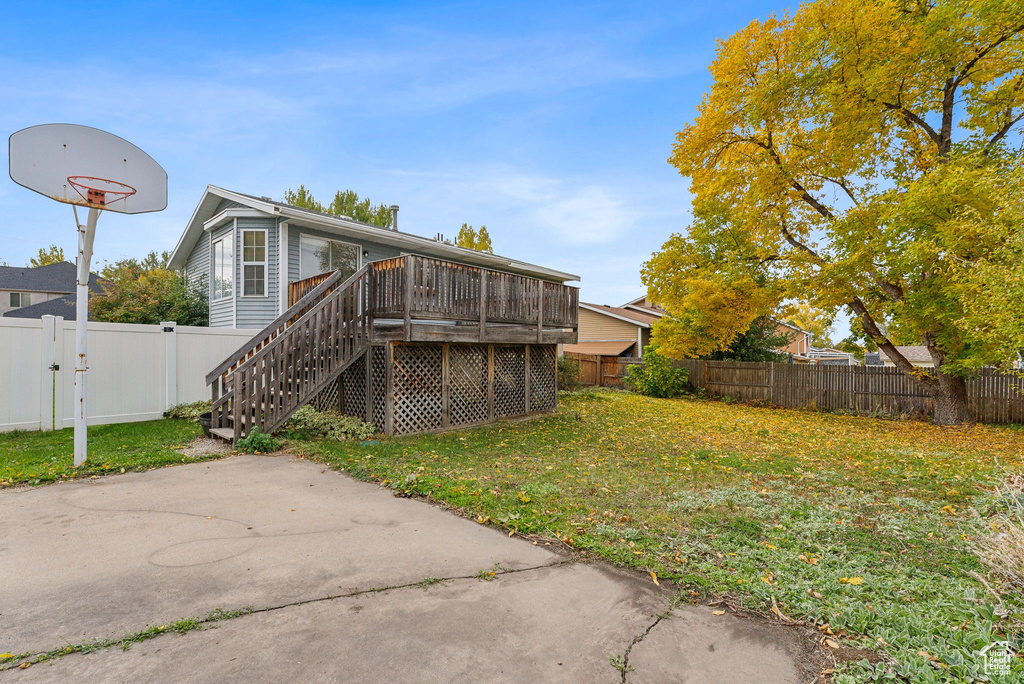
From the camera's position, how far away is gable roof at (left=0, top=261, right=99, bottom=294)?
2878 centimetres

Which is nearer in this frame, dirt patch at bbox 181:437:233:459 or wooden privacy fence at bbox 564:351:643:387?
dirt patch at bbox 181:437:233:459

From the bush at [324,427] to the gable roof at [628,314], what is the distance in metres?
17.0

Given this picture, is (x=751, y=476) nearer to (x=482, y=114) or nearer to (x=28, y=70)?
(x=482, y=114)

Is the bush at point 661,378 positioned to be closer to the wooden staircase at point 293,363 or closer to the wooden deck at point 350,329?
the wooden deck at point 350,329

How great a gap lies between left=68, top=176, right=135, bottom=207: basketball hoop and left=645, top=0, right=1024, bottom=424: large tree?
12393 mm

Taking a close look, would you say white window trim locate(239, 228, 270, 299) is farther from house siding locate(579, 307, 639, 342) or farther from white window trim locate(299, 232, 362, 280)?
house siding locate(579, 307, 639, 342)

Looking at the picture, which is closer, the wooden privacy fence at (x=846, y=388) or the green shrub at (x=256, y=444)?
the green shrub at (x=256, y=444)

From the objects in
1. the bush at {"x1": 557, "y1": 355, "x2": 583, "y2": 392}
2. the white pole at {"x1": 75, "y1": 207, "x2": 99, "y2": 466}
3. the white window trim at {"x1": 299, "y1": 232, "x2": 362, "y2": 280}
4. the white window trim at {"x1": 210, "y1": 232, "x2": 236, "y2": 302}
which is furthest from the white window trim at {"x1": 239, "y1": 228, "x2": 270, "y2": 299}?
the bush at {"x1": 557, "y1": 355, "x2": 583, "y2": 392}

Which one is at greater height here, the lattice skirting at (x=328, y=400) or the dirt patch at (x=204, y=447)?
the lattice skirting at (x=328, y=400)

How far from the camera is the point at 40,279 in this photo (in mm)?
29844

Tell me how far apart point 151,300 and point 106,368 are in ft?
16.2

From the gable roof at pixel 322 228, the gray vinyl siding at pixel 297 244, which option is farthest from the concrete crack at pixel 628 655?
the gray vinyl siding at pixel 297 244

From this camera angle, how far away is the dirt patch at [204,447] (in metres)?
6.84

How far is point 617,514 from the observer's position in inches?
182
